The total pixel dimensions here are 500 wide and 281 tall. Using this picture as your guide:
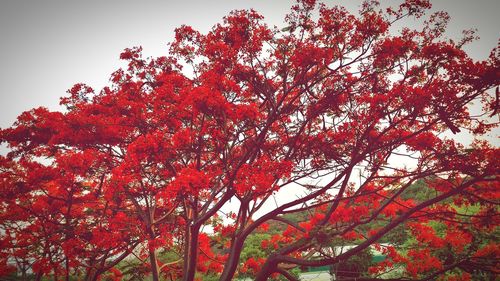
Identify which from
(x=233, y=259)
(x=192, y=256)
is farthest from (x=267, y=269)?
(x=192, y=256)

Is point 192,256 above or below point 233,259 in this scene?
above

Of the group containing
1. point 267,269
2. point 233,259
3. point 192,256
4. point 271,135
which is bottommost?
point 267,269

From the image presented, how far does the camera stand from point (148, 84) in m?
8.20

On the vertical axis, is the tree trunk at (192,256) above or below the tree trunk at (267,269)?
above

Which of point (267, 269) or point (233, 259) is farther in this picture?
point (233, 259)

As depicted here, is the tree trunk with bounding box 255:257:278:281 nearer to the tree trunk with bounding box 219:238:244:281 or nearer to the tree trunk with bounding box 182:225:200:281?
the tree trunk with bounding box 219:238:244:281

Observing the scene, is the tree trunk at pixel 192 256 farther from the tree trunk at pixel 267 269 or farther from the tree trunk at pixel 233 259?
the tree trunk at pixel 267 269

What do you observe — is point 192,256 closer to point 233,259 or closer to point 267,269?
point 233,259

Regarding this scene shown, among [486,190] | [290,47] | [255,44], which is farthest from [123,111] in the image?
[486,190]

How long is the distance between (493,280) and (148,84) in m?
10.1

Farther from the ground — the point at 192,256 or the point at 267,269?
the point at 192,256

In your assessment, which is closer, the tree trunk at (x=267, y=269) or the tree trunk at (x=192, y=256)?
the tree trunk at (x=267, y=269)

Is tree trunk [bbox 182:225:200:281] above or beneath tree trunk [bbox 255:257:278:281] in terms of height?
above

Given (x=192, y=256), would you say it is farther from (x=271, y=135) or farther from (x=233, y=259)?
(x=271, y=135)
